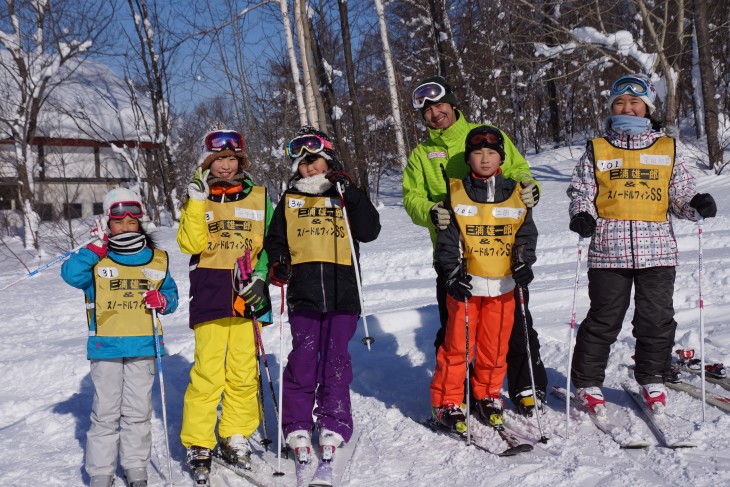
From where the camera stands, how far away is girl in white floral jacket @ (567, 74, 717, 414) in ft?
11.5

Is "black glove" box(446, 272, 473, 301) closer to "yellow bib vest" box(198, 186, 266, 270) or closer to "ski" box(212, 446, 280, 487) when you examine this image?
"yellow bib vest" box(198, 186, 266, 270)

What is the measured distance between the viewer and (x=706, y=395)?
3.67 m

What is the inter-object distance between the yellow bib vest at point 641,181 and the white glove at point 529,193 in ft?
1.45

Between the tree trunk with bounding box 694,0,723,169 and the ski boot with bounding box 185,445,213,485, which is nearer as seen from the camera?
the ski boot with bounding box 185,445,213,485

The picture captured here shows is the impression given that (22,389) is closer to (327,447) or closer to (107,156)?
(327,447)

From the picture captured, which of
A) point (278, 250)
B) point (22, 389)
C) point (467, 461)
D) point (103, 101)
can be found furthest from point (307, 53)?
point (103, 101)

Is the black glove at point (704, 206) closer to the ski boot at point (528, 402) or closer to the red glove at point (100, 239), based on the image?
the ski boot at point (528, 402)

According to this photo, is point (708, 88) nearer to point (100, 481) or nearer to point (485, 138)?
point (485, 138)

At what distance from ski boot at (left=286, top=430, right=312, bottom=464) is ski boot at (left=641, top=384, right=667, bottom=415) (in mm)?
1954

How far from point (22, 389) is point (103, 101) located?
23373mm

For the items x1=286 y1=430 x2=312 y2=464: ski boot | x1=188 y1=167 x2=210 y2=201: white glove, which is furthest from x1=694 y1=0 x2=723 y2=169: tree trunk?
x1=188 y1=167 x2=210 y2=201: white glove

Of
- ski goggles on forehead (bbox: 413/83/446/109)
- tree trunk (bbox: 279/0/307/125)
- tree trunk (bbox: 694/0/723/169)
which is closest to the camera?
ski goggles on forehead (bbox: 413/83/446/109)

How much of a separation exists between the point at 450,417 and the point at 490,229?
1116 millimetres

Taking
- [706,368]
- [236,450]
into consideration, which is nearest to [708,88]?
[706,368]
